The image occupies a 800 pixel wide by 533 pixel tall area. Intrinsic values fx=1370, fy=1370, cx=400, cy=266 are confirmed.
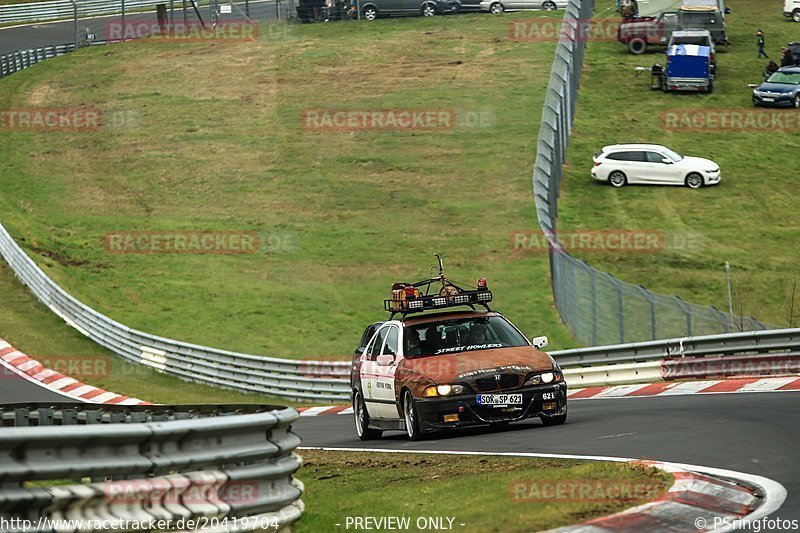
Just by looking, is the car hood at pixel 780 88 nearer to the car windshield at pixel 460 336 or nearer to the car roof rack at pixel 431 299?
the car roof rack at pixel 431 299

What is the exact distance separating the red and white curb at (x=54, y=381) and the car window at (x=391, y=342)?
34.5 ft

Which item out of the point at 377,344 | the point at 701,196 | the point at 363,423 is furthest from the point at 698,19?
the point at 363,423

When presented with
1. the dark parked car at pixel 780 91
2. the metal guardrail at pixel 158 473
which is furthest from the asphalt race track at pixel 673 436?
the dark parked car at pixel 780 91

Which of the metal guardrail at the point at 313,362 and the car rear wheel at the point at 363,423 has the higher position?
the car rear wheel at the point at 363,423

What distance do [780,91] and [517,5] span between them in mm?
20519

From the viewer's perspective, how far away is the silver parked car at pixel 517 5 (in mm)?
68312

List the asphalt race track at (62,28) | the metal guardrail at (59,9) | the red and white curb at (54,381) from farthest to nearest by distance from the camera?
1. the metal guardrail at (59,9)
2. the asphalt race track at (62,28)
3. the red and white curb at (54,381)

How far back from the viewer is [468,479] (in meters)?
10.9

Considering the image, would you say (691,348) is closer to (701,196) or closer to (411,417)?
(411,417)

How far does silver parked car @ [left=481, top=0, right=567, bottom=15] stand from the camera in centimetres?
6831

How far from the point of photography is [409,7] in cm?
6894

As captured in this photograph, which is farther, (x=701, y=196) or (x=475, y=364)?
(x=701, y=196)

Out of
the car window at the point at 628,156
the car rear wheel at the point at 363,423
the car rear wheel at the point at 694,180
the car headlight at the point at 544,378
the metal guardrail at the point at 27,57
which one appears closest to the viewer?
the car headlight at the point at 544,378

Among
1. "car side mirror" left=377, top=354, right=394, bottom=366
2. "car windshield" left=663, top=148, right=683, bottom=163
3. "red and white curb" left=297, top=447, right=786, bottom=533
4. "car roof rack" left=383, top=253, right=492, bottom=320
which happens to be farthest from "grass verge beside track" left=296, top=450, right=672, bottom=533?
"car windshield" left=663, top=148, right=683, bottom=163
